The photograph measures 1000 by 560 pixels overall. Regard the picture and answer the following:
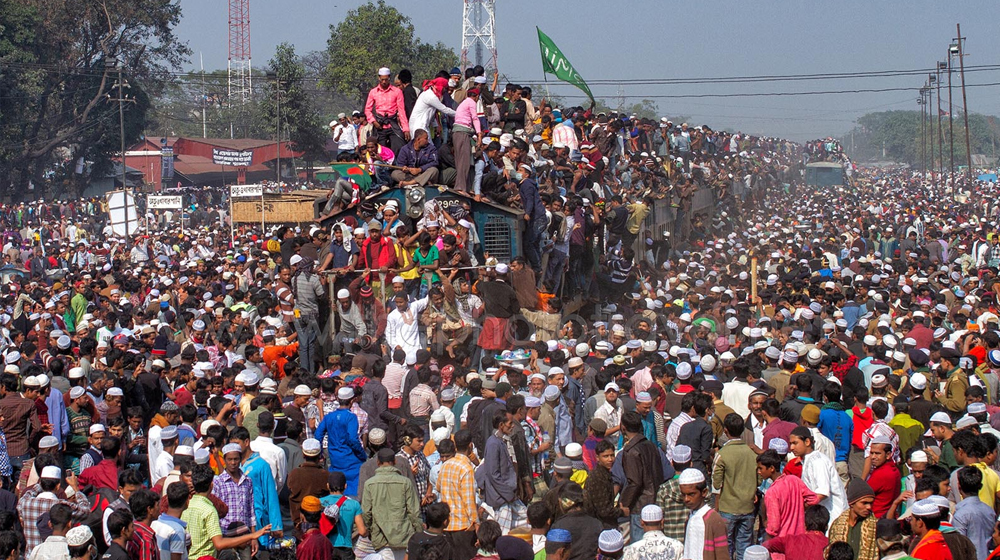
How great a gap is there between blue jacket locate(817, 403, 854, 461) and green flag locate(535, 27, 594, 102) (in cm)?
1896

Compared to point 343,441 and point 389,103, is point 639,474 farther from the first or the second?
point 389,103

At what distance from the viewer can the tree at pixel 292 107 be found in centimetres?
4991

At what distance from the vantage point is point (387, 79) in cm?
1656

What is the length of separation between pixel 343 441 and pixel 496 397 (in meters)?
1.52

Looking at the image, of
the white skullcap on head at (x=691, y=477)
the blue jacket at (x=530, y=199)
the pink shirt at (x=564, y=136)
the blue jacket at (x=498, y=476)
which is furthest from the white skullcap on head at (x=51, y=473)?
the pink shirt at (x=564, y=136)

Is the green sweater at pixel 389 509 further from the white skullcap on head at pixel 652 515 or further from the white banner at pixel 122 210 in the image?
the white banner at pixel 122 210

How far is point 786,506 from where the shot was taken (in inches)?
304

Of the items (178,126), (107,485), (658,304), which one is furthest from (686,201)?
(178,126)

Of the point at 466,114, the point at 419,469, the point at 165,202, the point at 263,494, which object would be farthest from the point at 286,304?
the point at 165,202

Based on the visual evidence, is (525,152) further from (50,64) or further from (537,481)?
(50,64)

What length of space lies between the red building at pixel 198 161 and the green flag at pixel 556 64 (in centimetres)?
2916

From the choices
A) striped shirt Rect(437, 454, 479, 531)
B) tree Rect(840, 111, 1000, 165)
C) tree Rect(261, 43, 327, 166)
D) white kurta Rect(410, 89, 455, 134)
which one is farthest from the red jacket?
tree Rect(840, 111, 1000, 165)

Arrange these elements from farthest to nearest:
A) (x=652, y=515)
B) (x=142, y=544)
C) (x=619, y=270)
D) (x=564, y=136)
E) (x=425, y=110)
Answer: (x=564, y=136) < (x=619, y=270) < (x=425, y=110) < (x=142, y=544) < (x=652, y=515)

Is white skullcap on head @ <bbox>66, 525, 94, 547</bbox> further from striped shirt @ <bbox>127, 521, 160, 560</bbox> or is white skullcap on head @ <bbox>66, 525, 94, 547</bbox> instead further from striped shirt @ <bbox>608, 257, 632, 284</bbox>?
striped shirt @ <bbox>608, 257, 632, 284</bbox>
